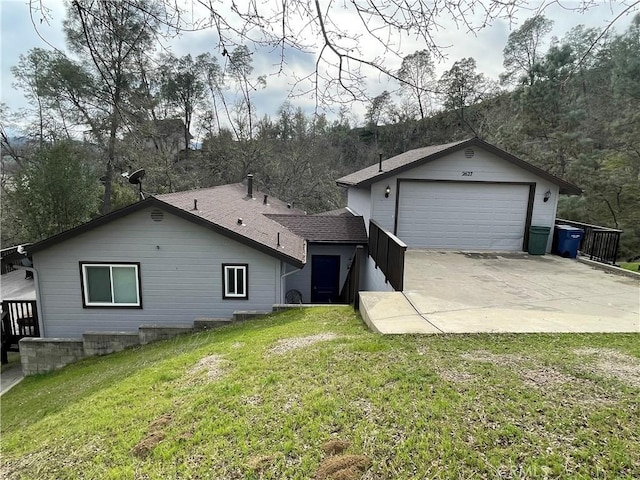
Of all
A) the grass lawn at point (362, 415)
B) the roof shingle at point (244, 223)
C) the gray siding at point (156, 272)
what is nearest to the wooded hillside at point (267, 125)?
the roof shingle at point (244, 223)

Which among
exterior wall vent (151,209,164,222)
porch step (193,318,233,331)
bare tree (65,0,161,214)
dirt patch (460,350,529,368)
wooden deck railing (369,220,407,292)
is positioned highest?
bare tree (65,0,161,214)

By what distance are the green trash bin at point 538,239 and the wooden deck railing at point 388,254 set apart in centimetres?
513

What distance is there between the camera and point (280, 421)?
360 cm

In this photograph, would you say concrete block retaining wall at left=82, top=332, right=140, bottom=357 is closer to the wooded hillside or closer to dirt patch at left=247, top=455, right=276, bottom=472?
the wooded hillside

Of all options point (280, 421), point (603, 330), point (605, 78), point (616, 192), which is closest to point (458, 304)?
point (603, 330)

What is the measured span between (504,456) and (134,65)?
4748 mm

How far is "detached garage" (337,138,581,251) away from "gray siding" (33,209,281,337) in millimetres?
4687

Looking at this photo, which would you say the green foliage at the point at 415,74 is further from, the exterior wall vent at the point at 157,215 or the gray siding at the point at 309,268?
the gray siding at the point at 309,268

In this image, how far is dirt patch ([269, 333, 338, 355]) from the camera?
5539 mm

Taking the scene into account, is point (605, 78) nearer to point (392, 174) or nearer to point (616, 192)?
point (616, 192)

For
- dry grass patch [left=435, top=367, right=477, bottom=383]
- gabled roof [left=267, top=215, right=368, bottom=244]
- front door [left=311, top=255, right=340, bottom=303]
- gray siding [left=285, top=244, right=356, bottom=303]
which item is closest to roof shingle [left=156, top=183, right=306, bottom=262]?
gabled roof [left=267, top=215, right=368, bottom=244]

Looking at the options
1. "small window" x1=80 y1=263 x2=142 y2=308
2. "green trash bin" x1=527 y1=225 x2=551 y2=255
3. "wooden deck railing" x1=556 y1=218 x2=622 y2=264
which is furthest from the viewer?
"green trash bin" x1=527 y1=225 x2=551 y2=255

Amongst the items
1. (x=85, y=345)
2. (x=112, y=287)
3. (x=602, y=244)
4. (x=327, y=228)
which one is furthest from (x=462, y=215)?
(x=85, y=345)

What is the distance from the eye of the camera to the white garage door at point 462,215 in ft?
39.3
